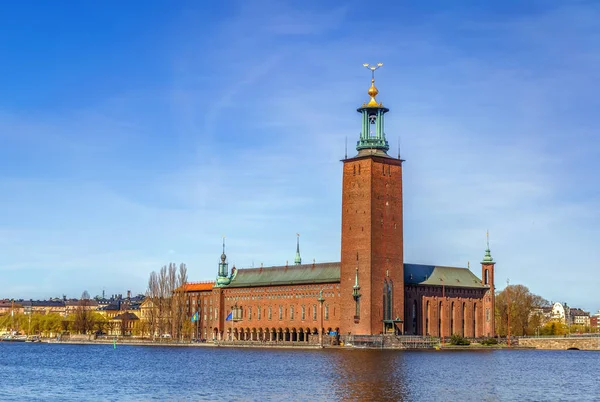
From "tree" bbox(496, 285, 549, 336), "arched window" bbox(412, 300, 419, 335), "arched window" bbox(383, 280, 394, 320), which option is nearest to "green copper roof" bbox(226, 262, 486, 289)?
"arched window" bbox(412, 300, 419, 335)

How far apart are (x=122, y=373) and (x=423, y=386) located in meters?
20.8

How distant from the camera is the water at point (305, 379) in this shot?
45.2 meters

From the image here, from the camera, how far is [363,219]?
98.3 metres

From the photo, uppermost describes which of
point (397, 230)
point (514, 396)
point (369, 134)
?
point (369, 134)

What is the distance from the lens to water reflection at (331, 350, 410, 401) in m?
43.7

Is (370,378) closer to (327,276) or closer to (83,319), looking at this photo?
(327,276)

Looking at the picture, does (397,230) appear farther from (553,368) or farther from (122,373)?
(122,373)

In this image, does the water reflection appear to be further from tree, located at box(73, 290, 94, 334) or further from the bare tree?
tree, located at box(73, 290, 94, 334)

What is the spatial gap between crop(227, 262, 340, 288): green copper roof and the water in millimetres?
30274

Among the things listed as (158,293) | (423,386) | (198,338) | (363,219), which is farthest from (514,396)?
(198,338)

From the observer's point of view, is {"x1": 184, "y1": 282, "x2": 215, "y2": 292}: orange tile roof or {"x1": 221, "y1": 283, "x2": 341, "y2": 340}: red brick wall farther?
{"x1": 184, "y1": 282, "x2": 215, "y2": 292}: orange tile roof

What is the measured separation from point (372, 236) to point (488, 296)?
24.1 m

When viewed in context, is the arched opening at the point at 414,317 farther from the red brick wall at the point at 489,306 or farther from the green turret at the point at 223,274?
the green turret at the point at 223,274

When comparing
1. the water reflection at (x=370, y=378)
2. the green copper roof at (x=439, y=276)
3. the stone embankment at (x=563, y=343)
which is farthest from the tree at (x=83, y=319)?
the water reflection at (x=370, y=378)
